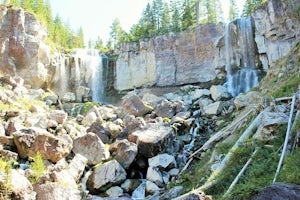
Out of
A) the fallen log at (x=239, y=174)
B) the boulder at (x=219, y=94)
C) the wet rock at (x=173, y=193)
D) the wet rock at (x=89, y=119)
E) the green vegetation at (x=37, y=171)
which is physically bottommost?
the wet rock at (x=173, y=193)

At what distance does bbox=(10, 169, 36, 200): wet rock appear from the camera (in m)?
10.4

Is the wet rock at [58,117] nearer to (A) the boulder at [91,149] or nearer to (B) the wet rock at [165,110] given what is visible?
(A) the boulder at [91,149]

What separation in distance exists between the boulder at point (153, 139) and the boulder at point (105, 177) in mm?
2028

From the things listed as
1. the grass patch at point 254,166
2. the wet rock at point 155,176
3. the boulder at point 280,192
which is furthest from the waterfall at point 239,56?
the boulder at point 280,192

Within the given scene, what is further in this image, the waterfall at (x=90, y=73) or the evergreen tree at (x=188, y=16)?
the evergreen tree at (x=188, y=16)

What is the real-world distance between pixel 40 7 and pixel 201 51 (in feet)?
97.0

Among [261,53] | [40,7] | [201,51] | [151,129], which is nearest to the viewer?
[151,129]

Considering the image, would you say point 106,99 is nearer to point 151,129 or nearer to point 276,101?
point 151,129

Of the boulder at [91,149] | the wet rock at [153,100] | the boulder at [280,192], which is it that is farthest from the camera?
the wet rock at [153,100]

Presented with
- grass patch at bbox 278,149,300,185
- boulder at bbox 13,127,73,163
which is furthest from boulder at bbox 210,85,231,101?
grass patch at bbox 278,149,300,185

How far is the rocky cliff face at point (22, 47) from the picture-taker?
105 ft

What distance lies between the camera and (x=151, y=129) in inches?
737

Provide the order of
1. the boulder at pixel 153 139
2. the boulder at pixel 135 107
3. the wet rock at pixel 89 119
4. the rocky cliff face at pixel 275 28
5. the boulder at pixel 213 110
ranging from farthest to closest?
the rocky cliff face at pixel 275 28 → the boulder at pixel 135 107 → the wet rock at pixel 89 119 → the boulder at pixel 213 110 → the boulder at pixel 153 139

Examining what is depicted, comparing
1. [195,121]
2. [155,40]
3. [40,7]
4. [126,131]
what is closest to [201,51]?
[155,40]
